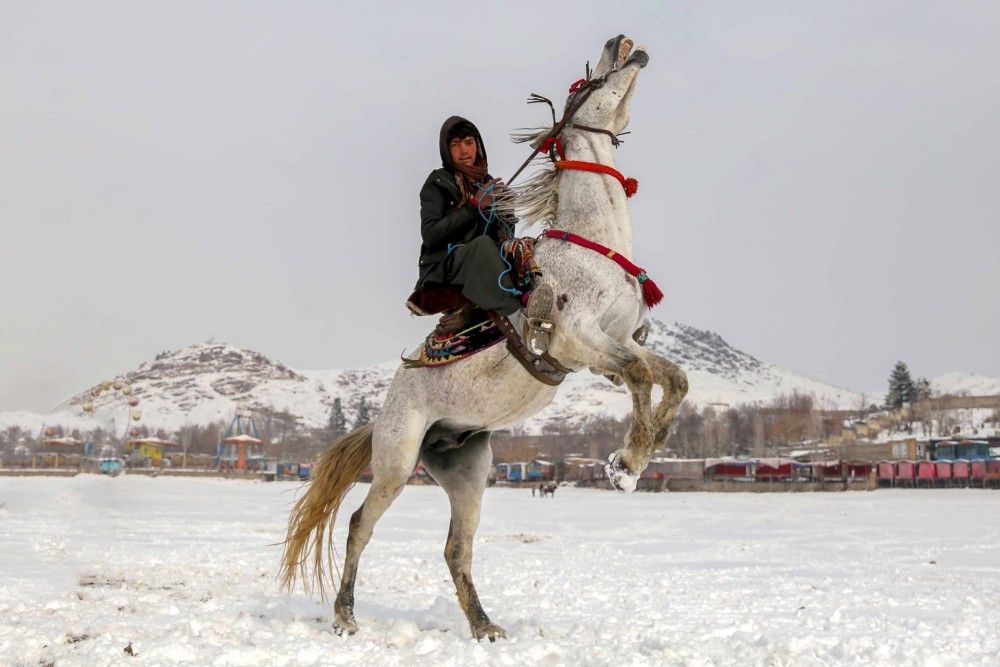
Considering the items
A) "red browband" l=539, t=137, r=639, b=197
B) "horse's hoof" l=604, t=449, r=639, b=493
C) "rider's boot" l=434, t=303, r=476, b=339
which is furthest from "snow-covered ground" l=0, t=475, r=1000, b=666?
"red browband" l=539, t=137, r=639, b=197

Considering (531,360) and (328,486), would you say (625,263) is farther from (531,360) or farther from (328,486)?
(328,486)

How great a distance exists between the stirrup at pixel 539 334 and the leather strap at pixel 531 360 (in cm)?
4

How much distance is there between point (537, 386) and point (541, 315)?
21.8 inches

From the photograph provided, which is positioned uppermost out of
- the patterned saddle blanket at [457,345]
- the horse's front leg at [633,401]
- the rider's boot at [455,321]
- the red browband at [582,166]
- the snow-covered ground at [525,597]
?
the red browband at [582,166]

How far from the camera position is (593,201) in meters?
5.45

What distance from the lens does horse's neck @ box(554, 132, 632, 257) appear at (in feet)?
17.7

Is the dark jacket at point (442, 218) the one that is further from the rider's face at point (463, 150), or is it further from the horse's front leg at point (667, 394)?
the horse's front leg at point (667, 394)

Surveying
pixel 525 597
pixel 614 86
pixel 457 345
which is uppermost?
pixel 614 86

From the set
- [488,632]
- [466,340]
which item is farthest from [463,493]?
[466,340]

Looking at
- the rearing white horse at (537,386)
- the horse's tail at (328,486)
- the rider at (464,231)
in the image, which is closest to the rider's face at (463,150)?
the rider at (464,231)

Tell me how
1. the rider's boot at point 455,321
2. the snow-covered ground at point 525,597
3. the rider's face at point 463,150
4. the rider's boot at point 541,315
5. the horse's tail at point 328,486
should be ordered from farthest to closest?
1. the horse's tail at point 328,486
2. the rider's face at point 463,150
3. the rider's boot at point 455,321
4. the snow-covered ground at point 525,597
5. the rider's boot at point 541,315

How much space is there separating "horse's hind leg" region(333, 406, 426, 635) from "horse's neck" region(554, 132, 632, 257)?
174 cm

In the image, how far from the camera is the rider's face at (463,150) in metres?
5.95

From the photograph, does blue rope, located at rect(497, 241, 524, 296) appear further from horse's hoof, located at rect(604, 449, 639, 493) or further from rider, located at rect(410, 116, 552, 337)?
horse's hoof, located at rect(604, 449, 639, 493)
